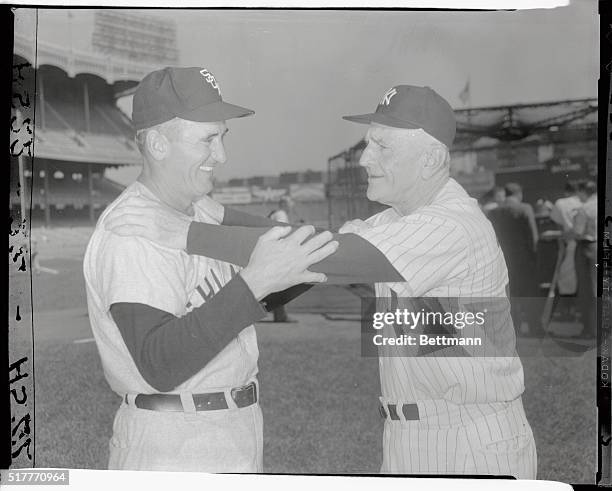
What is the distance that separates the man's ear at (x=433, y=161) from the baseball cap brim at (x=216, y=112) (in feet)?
2.15

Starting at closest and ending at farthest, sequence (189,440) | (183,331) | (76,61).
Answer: (183,331), (189,440), (76,61)

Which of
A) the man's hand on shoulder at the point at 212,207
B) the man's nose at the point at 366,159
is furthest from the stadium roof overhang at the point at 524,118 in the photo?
the man's hand on shoulder at the point at 212,207

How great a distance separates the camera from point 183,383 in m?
2.35

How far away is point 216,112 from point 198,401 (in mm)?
1025

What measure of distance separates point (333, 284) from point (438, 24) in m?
1.03

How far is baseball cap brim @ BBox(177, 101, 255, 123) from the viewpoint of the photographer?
2.40 metres

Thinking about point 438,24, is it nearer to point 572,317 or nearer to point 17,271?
point 572,317

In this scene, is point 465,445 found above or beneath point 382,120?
beneath

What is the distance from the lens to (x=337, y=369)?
8.41ft

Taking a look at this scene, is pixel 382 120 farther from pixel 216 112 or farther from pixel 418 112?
pixel 216 112

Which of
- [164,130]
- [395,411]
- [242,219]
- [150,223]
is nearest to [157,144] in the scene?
[164,130]

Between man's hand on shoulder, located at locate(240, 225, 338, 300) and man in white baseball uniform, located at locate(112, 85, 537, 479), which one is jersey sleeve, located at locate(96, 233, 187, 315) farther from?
→ man's hand on shoulder, located at locate(240, 225, 338, 300)

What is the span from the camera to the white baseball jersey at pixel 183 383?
231 cm

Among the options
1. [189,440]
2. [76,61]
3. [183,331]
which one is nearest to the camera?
[183,331]
